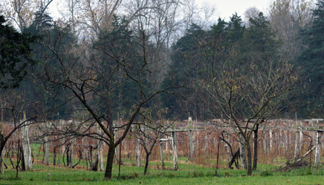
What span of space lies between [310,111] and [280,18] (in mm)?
23641

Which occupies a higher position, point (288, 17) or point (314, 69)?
point (288, 17)

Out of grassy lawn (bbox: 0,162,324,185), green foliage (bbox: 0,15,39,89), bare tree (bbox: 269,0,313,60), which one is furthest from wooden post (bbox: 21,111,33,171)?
bare tree (bbox: 269,0,313,60)

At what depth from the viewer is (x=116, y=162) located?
857 inches

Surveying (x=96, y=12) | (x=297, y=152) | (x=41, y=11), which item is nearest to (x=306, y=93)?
(x=297, y=152)

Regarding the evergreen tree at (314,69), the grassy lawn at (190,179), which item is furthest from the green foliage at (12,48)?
the evergreen tree at (314,69)

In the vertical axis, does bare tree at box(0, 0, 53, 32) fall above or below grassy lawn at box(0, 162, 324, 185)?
above

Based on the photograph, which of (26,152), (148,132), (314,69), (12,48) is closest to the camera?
(12,48)

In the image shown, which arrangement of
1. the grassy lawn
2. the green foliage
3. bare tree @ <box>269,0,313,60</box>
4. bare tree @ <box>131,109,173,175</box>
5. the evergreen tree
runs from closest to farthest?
the grassy lawn < the green foliage < bare tree @ <box>131,109,173,175</box> < the evergreen tree < bare tree @ <box>269,0,313,60</box>

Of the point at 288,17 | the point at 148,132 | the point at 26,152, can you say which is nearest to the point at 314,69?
the point at 288,17

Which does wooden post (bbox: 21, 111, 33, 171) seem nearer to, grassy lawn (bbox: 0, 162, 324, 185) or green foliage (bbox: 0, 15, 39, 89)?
grassy lawn (bbox: 0, 162, 324, 185)

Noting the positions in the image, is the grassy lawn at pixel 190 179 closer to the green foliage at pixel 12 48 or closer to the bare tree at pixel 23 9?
the green foliage at pixel 12 48

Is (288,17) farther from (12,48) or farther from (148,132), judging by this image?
(12,48)

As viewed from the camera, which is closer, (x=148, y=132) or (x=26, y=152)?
(x=26, y=152)

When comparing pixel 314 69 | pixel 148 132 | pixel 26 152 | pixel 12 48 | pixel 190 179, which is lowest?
pixel 190 179
